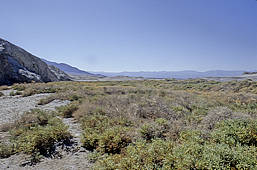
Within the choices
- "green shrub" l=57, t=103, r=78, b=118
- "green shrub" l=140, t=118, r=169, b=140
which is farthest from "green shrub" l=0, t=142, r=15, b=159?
"green shrub" l=140, t=118, r=169, b=140

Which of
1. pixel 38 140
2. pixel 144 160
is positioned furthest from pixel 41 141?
pixel 144 160

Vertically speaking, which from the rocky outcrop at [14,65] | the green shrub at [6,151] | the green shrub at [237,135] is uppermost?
the rocky outcrop at [14,65]

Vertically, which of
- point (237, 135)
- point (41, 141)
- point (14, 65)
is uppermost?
point (14, 65)

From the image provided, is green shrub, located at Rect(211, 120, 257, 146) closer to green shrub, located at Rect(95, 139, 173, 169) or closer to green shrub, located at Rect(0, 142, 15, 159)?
green shrub, located at Rect(95, 139, 173, 169)

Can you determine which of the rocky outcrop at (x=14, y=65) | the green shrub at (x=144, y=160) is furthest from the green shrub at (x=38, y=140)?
the rocky outcrop at (x=14, y=65)

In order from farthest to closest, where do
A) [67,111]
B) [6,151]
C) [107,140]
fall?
[67,111] < [107,140] < [6,151]

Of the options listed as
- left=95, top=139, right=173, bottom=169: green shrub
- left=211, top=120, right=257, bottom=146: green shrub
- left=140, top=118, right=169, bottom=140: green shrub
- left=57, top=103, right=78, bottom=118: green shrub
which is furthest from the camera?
left=57, top=103, right=78, bottom=118: green shrub

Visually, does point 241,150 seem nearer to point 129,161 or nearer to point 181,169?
point 181,169

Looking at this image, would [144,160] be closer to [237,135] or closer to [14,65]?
[237,135]

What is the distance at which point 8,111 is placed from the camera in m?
8.68

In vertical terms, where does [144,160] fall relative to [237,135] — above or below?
below

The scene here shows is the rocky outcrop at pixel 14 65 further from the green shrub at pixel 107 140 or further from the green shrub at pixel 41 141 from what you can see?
the green shrub at pixel 107 140

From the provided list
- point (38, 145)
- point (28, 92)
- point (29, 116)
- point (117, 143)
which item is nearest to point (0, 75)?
point (28, 92)

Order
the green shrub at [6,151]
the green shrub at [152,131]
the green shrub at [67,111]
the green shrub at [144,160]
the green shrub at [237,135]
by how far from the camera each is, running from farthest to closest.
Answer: the green shrub at [67,111], the green shrub at [152,131], the green shrub at [6,151], the green shrub at [237,135], the green shrub at [144,160]
